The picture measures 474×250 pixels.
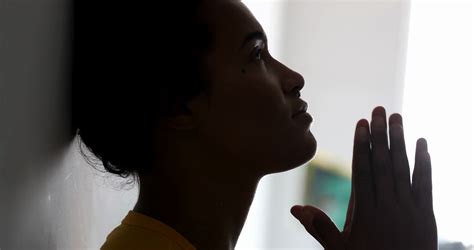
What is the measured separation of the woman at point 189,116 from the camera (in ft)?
1.98

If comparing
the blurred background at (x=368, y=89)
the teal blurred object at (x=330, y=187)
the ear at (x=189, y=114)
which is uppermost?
the ear at (x=189, y=114)

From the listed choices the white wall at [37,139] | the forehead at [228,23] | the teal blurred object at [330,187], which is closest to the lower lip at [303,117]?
the forehead at [228,23]

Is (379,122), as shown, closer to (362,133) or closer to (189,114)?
(362,133)

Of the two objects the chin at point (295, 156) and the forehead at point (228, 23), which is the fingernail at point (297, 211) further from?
→ the forehead at point (228, 23)

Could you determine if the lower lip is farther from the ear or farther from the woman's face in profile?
the ear

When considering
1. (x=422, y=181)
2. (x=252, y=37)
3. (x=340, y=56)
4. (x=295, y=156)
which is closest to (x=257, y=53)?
(x=252, y=37)

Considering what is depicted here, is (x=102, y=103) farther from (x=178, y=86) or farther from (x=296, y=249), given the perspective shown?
(x=296, y=249)

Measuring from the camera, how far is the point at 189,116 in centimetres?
63

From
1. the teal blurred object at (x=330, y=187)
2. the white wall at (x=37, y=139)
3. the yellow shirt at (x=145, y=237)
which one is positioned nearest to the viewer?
the white wall at (x=37, y=139)

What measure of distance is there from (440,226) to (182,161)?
1114 millimetres

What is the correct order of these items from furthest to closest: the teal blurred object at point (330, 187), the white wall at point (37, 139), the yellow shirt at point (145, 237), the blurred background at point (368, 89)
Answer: the teal blurred object at point (330, 187), the blurred background at point (368, 89), the yellow shirt at point (145, 237), the white wall at point (37, 139)

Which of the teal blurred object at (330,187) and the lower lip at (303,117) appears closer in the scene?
the lower lip at (303,117)

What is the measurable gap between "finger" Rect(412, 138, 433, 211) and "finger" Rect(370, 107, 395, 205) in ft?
0.09

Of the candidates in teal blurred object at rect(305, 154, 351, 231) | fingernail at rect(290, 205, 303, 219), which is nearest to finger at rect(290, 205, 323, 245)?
fingernail at rect(290, 205, 303, 219)
